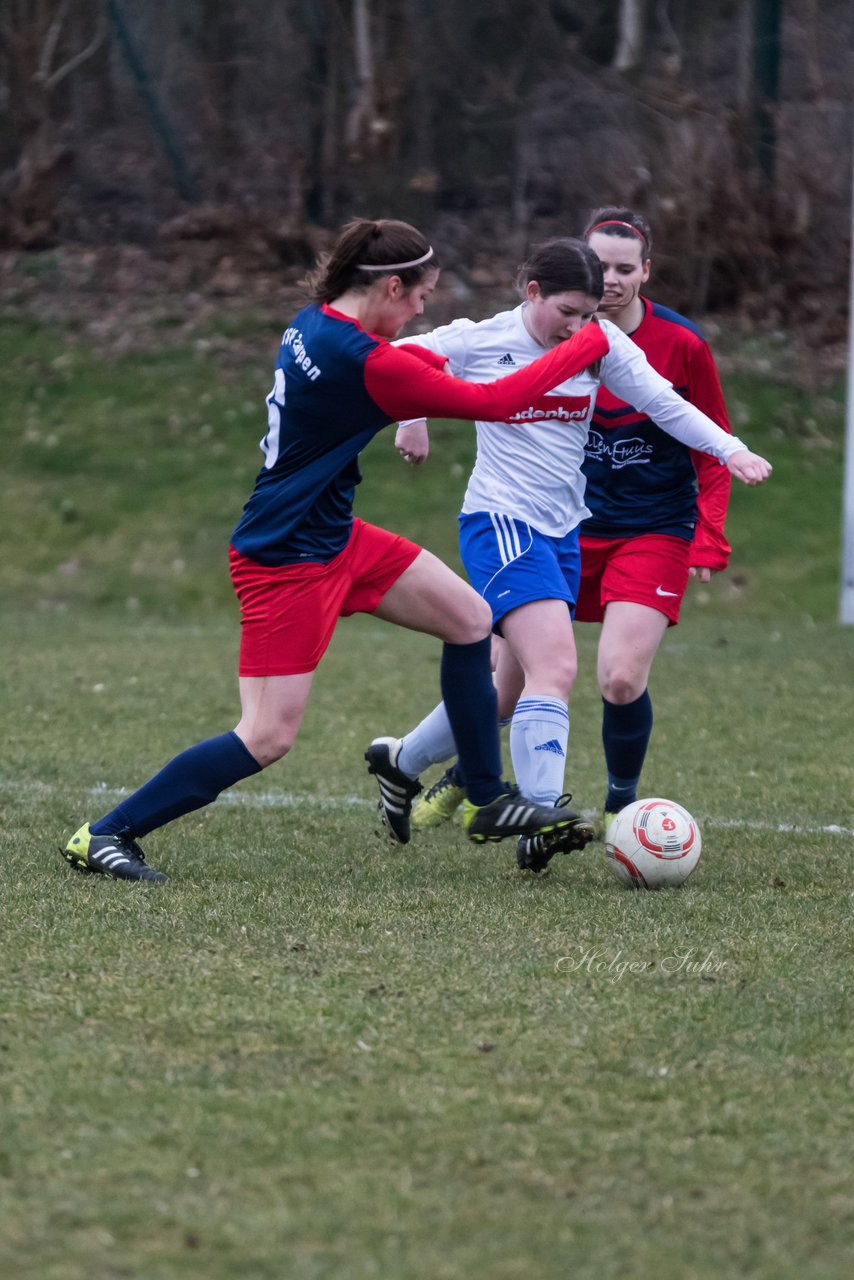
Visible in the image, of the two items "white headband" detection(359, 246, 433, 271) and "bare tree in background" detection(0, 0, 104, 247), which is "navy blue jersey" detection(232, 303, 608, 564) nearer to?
"white headband" detection(359, 246, 433, 271)

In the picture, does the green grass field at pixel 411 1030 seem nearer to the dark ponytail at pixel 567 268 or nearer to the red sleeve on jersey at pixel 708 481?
the red sleeve on jersey at pixel 708 481

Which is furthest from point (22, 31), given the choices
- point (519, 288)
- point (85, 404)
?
point (519, 288)

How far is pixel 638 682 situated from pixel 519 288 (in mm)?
1284

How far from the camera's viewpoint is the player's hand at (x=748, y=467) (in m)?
4.81

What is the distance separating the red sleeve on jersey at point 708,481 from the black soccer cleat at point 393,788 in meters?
1.14

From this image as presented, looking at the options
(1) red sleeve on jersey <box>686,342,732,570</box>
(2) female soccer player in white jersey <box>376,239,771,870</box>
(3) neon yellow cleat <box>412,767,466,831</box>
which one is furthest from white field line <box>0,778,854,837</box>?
(1) red sleeve on jersey <box>686,342,732,570</box>

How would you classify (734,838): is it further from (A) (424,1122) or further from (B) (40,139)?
(B) (40,139)

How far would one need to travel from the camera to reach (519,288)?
206 inches

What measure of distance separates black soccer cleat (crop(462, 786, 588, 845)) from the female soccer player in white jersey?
0.18 ft

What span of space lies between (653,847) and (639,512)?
128 cm

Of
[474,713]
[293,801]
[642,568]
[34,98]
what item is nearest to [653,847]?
[474,713]

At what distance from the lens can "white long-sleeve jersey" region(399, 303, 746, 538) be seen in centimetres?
520

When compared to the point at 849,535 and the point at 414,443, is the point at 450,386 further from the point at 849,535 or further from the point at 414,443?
the point at 849,535

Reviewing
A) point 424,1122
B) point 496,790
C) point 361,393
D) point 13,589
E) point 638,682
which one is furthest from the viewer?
point 13,589
